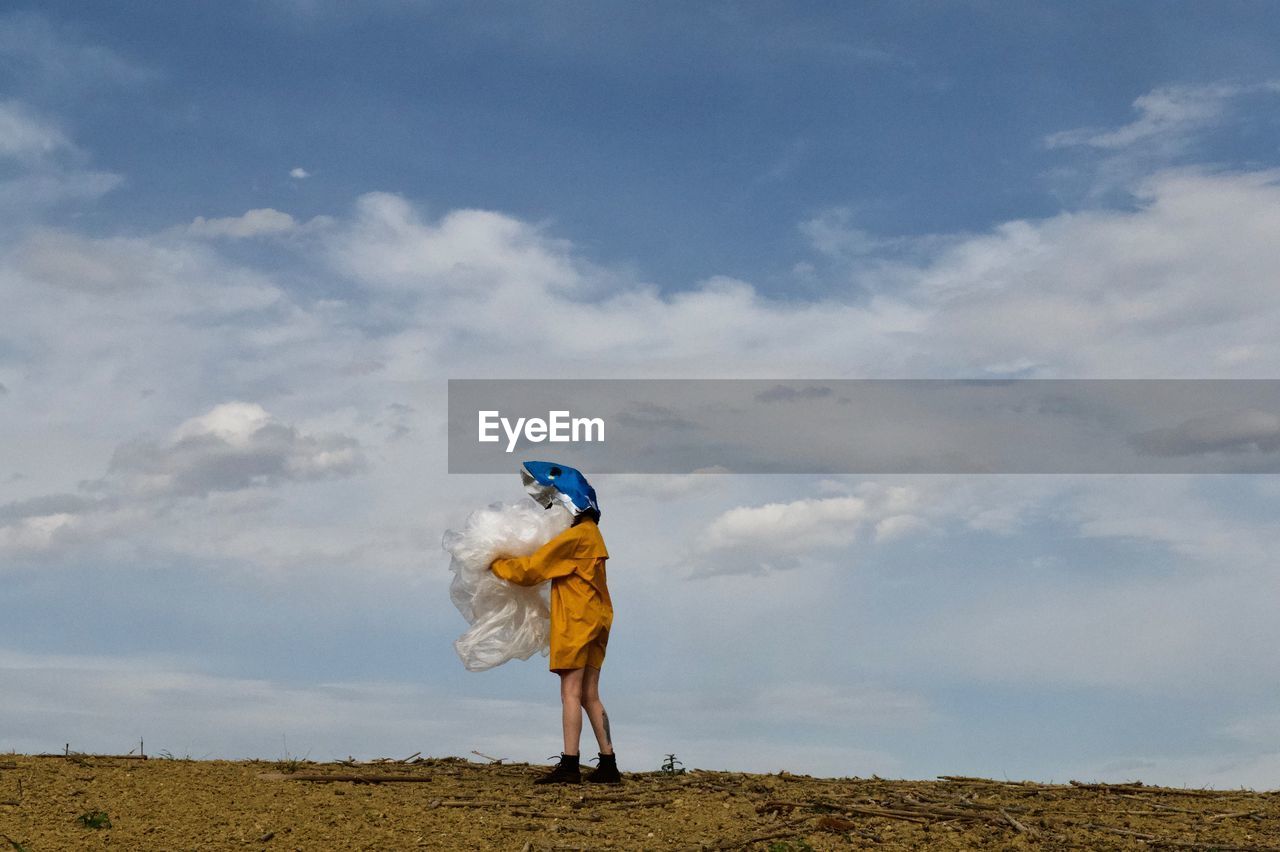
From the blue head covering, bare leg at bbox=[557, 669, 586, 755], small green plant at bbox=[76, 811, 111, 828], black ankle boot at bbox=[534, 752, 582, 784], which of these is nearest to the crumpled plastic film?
the blue head covering

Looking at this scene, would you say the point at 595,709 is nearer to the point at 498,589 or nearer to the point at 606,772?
the point at 606,772

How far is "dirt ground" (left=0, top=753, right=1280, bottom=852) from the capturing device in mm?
8070

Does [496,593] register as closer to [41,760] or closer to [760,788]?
[760,788]

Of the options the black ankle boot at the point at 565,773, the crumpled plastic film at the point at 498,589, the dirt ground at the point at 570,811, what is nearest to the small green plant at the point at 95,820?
the dirt ground at the point at 570,811

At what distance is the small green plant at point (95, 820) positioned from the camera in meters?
8.31

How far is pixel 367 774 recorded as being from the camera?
1033cm

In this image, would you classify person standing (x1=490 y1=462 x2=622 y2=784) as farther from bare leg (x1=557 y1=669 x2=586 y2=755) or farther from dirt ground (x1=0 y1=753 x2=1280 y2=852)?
dirt ground (x1=0 y1=753 x2=1280 y2=852)

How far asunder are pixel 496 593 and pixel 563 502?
979mm

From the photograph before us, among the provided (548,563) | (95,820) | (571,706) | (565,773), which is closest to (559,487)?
(548,563)

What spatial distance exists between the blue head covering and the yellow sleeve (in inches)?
11.5

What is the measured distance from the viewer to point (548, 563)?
1024 cm

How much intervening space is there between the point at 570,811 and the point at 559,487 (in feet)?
9.28

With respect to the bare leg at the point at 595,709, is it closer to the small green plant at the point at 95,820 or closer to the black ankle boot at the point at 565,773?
the black ankle boot at the point at 565,773

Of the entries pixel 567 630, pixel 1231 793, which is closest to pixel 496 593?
pixel 567 630
